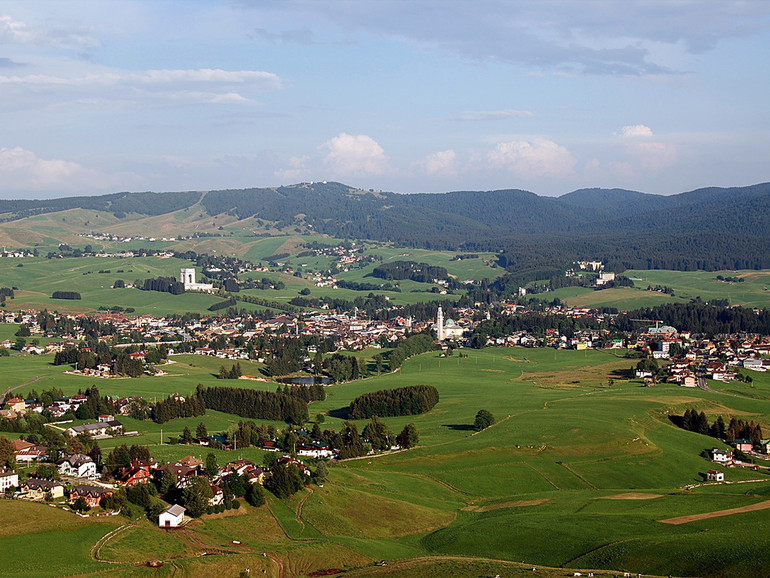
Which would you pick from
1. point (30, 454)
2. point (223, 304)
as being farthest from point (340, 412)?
point (223, 304)

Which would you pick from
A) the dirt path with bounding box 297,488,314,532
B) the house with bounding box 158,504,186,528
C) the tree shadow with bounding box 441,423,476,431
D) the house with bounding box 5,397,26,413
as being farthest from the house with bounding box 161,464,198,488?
the tree shadow with bounding box 441,423,476,431

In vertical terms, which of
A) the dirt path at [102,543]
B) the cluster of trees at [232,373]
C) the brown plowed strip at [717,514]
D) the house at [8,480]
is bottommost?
the cluster of trees at [232,373]

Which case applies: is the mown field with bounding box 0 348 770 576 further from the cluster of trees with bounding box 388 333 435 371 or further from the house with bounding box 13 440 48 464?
the cluster of trees with bounding box 388 333 435 371

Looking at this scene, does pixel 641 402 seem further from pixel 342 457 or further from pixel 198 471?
pixel 198 471

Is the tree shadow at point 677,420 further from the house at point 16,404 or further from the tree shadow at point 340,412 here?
the house at point 16,404

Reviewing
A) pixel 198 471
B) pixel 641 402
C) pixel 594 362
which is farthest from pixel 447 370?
pixel 198 471

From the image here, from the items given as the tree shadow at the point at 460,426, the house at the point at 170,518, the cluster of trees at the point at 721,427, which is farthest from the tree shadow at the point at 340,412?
the house at the point at 170,518
